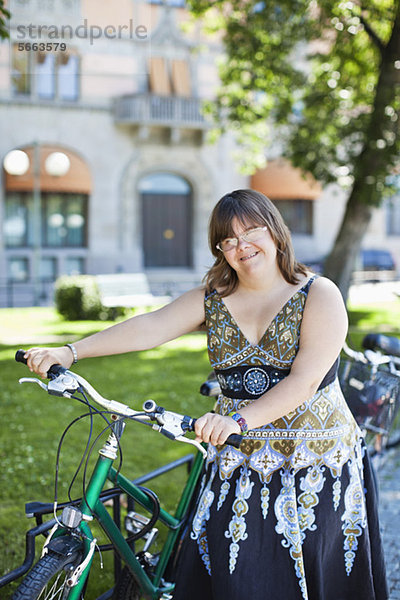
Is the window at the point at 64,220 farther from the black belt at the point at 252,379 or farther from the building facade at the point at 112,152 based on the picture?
the black belt at the point at 252,379

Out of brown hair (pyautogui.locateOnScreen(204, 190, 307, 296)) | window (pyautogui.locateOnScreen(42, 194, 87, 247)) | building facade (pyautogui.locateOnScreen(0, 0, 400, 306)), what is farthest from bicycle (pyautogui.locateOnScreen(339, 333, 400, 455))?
window (pyautogui.locateOnScreen(42, 194, 87, 247))

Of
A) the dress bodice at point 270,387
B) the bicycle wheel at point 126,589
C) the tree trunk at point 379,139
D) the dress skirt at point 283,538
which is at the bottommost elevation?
the bicycle wheel at point 126,589

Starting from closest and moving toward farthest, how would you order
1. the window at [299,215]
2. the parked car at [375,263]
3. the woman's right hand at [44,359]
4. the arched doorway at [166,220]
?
the woman's right hand at [44,359], the arched doorway at [166,220], the parked car at [375,263], the window at [299,215]

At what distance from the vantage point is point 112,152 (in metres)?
23.5

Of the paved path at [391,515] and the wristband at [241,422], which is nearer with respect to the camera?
the wristband at [241,422]

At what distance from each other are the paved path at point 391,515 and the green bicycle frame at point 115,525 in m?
1.39

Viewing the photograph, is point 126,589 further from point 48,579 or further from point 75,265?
point 75,265

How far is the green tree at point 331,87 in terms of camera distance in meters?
11.5

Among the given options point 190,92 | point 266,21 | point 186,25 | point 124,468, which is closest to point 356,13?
point 266,21

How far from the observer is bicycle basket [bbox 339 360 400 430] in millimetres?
4266

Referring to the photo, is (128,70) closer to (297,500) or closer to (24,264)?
(24,264)

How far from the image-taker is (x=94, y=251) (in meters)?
23.5

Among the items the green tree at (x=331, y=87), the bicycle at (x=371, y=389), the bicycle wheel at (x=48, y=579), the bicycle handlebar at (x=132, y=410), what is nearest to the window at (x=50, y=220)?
the green tree at (x=331, y=87)

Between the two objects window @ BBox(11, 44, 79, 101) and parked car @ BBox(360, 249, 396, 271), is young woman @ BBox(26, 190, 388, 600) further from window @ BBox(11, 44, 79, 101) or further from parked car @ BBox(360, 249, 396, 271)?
parked car @ BBox(360, 249, 396, 271)
